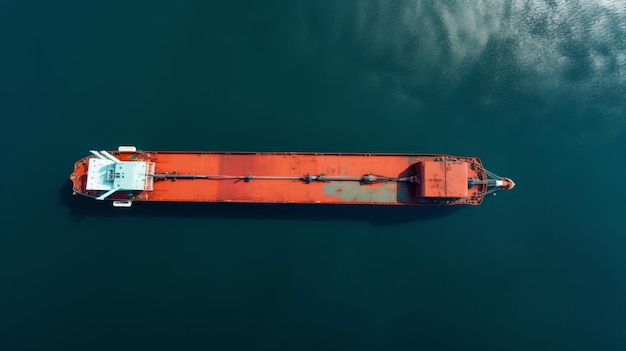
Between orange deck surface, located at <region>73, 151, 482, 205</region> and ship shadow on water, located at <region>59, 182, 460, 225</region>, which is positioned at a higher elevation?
orange deck surface, located at <region>73, 151, 482, 205</region>

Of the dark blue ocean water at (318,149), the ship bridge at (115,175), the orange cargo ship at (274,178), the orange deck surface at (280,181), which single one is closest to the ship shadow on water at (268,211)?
the dark blue ocean water at (318,149)

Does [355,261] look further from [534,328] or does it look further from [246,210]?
[534,328]

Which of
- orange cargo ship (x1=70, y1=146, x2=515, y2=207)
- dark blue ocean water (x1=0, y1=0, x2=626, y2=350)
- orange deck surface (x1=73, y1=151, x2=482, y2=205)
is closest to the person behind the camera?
orange cargo ship (x1=70, y1=146, x2=515, y2=207)

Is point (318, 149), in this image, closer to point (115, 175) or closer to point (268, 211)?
point (268, 211)

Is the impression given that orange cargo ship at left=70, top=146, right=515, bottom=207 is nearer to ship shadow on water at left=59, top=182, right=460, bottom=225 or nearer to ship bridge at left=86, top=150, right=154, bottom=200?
ship bridge at left=86, top=150, right=154, bottom=200

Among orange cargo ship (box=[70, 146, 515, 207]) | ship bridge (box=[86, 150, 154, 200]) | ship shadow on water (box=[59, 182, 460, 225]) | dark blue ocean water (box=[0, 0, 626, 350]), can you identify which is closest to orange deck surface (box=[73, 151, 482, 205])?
orange cargo ship (box=[70, 146, 515, 207])

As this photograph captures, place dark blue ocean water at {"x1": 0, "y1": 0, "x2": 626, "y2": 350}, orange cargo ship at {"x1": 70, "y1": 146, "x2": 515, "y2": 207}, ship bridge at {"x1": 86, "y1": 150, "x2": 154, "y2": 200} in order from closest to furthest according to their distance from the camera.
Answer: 1. ship bridge at {"x1": 86, "y1": 150, "x2": 154, "y2": 200}
2. orange cargo ship at {"x1": 70, "y1": 146, "x2": 515, "y2": 207}
3. dark blue ocean water at {"x1": 0, "y1": 0, "x2": 626, "y2": 350}

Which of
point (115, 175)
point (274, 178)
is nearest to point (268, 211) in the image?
point (274, 178)
